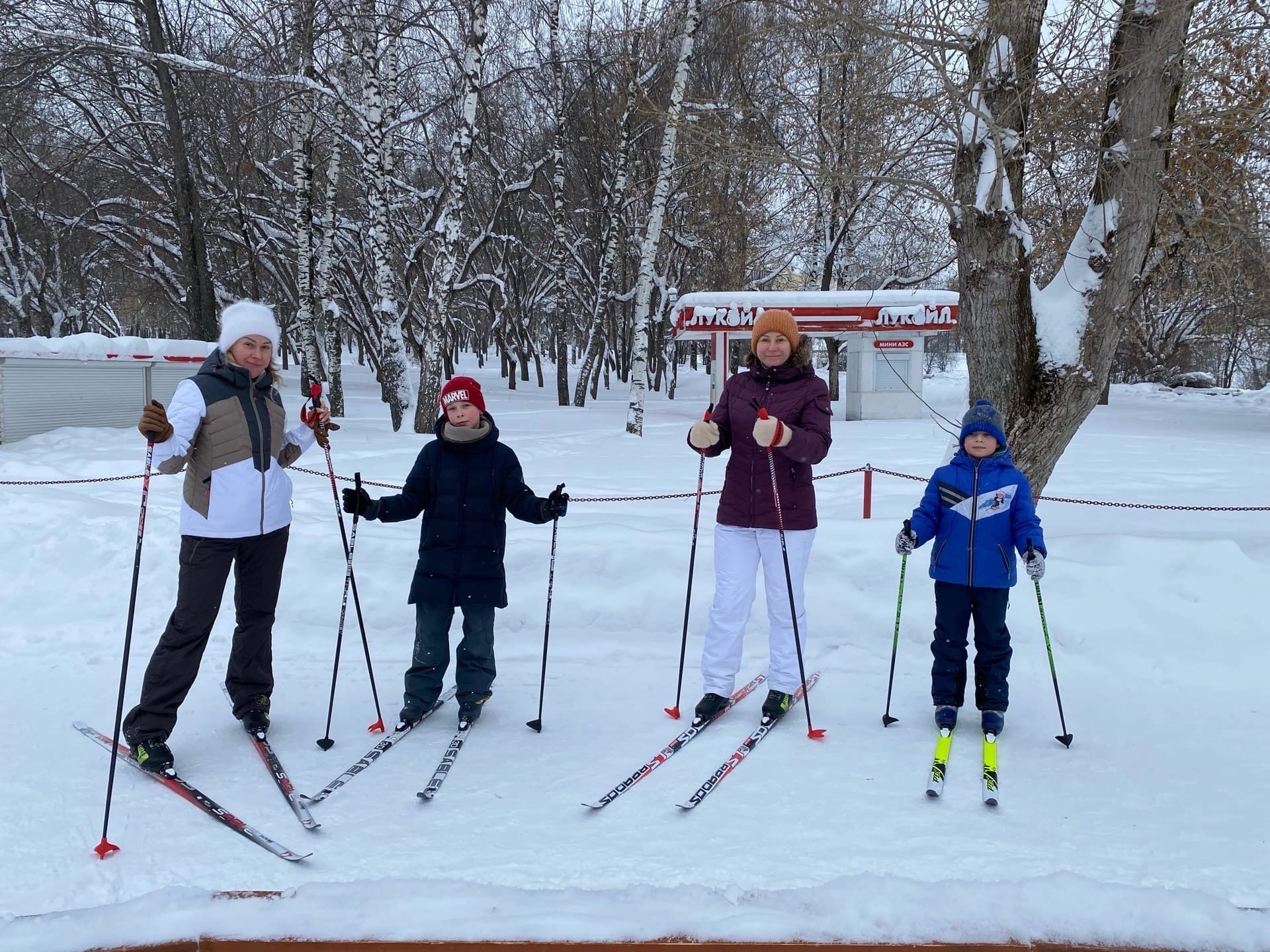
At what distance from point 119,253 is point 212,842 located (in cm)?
2812

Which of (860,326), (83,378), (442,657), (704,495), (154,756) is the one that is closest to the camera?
(154,756)

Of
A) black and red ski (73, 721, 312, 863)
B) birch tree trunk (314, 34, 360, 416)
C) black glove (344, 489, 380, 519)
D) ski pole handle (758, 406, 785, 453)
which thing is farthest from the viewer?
birch tree trunk (314, 34, 360, 416)

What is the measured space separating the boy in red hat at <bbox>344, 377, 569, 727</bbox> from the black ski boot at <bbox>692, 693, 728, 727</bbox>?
1.06 metres

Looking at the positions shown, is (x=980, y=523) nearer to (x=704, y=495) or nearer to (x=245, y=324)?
(x=245, y=324)

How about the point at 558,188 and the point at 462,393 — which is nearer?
the point at 462,393

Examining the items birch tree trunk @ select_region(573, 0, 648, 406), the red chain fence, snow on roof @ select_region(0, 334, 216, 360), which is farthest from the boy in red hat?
birch tree trunk @ select_region(573, 0, 648, 406)

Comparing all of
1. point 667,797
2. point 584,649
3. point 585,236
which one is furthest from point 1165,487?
point 585,236

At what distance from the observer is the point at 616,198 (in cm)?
1981

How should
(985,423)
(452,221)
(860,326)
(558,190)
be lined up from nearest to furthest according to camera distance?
(985,423), (452,221), (860,326), (558,190)

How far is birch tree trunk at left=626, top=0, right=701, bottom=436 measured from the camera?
1310 cm

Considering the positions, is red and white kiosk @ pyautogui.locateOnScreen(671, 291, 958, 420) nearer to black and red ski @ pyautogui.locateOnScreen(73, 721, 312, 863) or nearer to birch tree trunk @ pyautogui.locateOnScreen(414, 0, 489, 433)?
birch tree trunk @ pyautogui.locateOnScreen(414, 0, 489, 433)


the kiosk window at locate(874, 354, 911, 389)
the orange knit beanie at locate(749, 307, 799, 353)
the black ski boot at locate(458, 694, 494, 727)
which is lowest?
the black ski boot at locate(458, 694, 494, 727)

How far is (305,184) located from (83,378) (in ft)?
16.2

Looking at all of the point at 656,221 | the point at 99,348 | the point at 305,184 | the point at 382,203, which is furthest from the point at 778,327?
the point at 305,184
